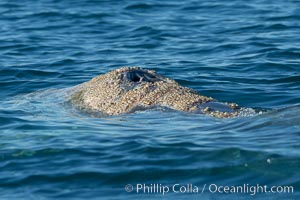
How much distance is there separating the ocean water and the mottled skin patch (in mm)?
252

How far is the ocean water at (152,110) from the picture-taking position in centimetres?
808

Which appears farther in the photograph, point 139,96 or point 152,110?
point 139,96

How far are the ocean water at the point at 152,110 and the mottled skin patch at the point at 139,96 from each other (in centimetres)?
25

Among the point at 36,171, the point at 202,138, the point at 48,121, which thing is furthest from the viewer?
the point at 48,121

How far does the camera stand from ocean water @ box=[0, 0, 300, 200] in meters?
8.08

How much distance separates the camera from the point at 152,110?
1062 centimetres

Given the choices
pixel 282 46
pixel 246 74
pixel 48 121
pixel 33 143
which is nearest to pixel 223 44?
pixel 282 46

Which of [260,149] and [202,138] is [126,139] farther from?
[260,149]

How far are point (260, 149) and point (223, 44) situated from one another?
9310 millimetres

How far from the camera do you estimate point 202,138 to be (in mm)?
9188

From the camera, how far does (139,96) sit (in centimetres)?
1091

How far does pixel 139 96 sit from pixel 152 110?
1.20 ft

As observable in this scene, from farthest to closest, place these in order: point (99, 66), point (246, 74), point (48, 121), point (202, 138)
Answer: point (99, 66) → point (246, 74) → point (48, 121) → point (202, 138)

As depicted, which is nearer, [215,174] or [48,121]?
[215,174]
